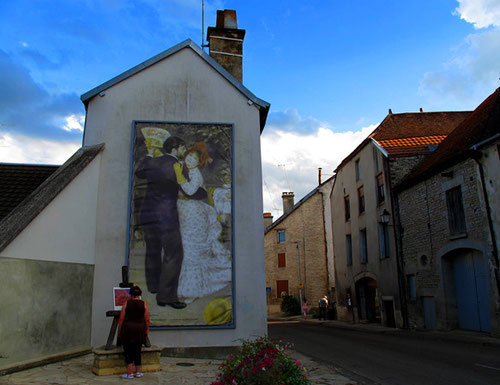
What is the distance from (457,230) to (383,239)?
5.80 metres

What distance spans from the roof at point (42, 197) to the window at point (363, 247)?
17.3 m

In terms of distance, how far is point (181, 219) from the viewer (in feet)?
32.0

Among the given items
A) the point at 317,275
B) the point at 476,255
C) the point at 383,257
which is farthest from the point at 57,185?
the point at 317,275

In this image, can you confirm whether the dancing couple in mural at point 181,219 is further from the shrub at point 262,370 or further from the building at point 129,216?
the shrub at point 262,370

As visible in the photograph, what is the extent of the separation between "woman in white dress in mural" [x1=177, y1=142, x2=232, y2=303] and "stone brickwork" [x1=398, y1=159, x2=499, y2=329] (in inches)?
360

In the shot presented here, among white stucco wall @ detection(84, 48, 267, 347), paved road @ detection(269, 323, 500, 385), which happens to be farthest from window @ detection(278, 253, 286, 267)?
white stucco wall @ detection(84, 48, 267, 347)

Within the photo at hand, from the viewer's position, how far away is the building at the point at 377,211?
65.5 ft

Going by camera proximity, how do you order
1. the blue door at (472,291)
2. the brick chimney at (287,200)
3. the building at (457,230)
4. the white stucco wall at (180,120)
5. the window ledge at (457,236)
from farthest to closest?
1. the brick chimney at (287,200)
2. the window ledge at (457,236)
3. the blue door at (472,291)
4. the building at (457,230)
5. the white stucco wall at (180,120)

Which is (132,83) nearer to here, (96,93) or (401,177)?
(96,93)

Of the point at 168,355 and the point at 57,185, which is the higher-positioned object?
the point at 57,185

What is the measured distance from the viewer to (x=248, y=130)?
10.5 metres

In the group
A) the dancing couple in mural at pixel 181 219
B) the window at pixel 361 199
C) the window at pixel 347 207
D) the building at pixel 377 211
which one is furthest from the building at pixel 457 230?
the dancing couple in mural at pixel 181 219

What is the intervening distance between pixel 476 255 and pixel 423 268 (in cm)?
309

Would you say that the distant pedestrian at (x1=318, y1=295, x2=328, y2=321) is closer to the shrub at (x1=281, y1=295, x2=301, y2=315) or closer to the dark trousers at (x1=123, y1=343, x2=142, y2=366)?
the shrub at (x1=281, y1=295, x2=301, y2=315)
